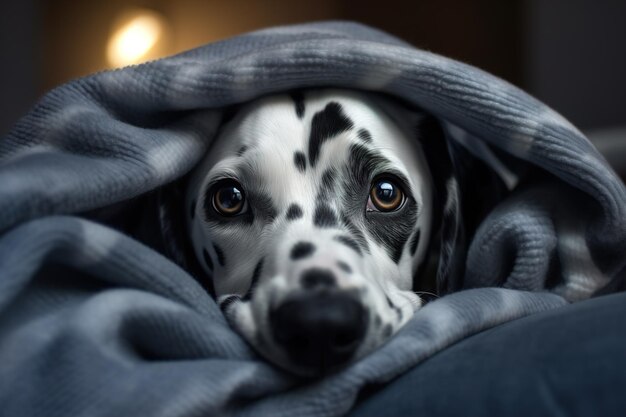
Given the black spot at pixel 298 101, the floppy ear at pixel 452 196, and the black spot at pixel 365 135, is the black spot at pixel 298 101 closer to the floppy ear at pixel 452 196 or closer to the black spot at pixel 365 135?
A: the black spot at pixel 365 135

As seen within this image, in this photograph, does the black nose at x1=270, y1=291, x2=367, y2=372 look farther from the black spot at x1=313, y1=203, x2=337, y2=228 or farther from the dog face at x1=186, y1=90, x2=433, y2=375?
the black spot at x1=313, y1=203, x2=337, y2=228

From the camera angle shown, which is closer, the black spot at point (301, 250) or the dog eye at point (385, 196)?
the black spot at point (301, 250)

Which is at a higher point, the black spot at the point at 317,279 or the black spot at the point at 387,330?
the black spot at the point at 317,279

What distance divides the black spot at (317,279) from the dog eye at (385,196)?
0.35 metres

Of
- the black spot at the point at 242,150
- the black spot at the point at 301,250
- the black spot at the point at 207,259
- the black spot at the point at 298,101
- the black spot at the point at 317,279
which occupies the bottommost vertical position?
the black spot at the point at 207,259

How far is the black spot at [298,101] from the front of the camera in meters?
1.36

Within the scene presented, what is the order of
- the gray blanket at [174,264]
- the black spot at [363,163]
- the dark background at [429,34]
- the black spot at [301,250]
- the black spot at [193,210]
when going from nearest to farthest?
1. the gray blanket at [174,264]
2. the black spot at [301,250]
3. the black spot at [363,163]
4. the black spot at [193,210]
5. the dark background at [429,34]

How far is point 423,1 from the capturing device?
138 inches

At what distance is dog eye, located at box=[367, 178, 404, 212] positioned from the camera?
1.34 meters

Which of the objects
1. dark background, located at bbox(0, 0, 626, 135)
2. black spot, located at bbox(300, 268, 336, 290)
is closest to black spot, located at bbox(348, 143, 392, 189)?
black spot, located at bbox(300, 268, 336, 290)

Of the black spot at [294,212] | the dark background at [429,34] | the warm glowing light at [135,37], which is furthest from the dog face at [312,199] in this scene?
the warm glowing light at [135,37]

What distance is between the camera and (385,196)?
1.36 metres

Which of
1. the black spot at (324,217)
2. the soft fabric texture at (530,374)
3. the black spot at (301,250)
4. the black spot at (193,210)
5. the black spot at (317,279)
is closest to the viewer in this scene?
the soft fabric texture at (530,374)

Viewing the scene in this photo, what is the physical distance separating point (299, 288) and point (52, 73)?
297 cm
